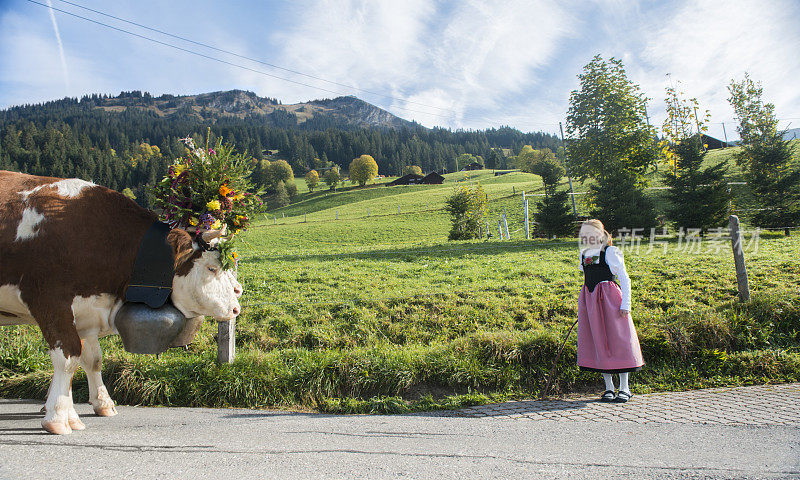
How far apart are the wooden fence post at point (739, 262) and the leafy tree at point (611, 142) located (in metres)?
13.2

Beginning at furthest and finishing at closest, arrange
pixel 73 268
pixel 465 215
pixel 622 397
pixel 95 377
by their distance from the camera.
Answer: pixel 465 215 < pixel 622 397 < pixel 95 377 < pixel 73 268

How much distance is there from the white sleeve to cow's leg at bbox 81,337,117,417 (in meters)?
5.53

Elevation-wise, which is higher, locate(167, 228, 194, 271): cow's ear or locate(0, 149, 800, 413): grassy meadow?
locate(167, 228, 194, 271): cow's ear

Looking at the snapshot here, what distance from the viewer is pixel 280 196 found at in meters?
77.8

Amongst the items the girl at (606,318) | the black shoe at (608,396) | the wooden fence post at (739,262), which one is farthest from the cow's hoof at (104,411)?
the wooden fence post at (739,262)

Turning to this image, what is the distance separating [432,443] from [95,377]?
331cm

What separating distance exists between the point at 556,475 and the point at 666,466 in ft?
2.80

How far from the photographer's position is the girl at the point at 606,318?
5203 millimetres

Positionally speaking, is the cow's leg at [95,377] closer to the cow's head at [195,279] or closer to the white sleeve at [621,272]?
the cow's head at [195,279]

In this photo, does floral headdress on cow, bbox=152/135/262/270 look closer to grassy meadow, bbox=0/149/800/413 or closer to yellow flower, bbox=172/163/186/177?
yellow flower, bbox=172/163/186/177

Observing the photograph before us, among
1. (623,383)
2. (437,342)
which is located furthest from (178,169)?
(623,383)

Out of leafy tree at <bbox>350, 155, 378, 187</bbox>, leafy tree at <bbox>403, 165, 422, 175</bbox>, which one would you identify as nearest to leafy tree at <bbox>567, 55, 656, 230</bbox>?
leafy tree at <bbox>350, 155, 378, 187</bbox>

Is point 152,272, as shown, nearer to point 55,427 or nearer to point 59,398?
point 59,398

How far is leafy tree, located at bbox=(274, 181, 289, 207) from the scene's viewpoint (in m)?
76.8
